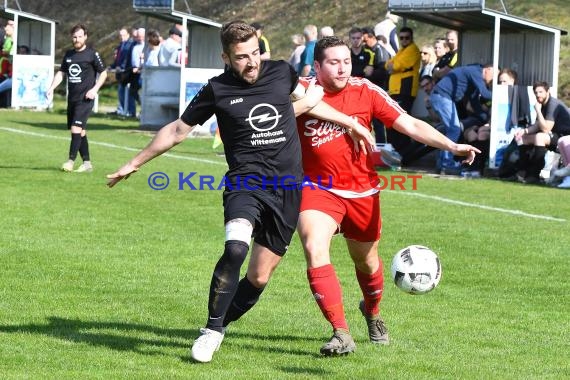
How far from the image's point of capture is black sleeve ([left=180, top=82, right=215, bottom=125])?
7.00 meters

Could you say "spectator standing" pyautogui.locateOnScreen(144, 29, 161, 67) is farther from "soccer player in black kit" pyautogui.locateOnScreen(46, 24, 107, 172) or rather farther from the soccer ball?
the soccer ball

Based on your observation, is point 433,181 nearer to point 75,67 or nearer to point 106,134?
point 75,67

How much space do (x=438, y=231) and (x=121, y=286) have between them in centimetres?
441

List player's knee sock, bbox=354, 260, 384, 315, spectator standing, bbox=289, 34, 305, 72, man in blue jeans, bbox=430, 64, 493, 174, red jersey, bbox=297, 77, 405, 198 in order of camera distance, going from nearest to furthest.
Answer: red jersey, bbox=297, 77, 405, 198
player's knee sock, bbox=354, 260, 384, 315
man in blue jeans, bbox=430, 64, 493, 174
spectator standing, bbox=289, 34, 305, 72

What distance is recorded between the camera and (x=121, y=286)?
9430 mm

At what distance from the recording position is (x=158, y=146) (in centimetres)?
716

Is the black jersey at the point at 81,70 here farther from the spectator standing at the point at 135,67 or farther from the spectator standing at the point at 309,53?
the spectator standing at the point at 135,67

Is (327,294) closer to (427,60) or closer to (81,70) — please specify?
(81,70)

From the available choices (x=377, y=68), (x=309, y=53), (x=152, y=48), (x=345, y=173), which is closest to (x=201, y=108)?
(x=345, y=173)

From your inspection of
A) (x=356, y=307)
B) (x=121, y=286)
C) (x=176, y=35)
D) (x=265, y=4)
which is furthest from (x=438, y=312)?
(x=265, y=4)

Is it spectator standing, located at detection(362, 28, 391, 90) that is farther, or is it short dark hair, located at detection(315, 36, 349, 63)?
spectator standing, located at detection(362, 28, 391, 90)

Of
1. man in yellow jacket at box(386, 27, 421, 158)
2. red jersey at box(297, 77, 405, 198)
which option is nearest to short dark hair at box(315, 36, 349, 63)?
red jersey at box(297, 77, 405, 198)

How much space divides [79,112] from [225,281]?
1162 centimetres

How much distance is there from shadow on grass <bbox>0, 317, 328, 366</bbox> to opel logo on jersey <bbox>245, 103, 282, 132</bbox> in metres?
1.32
